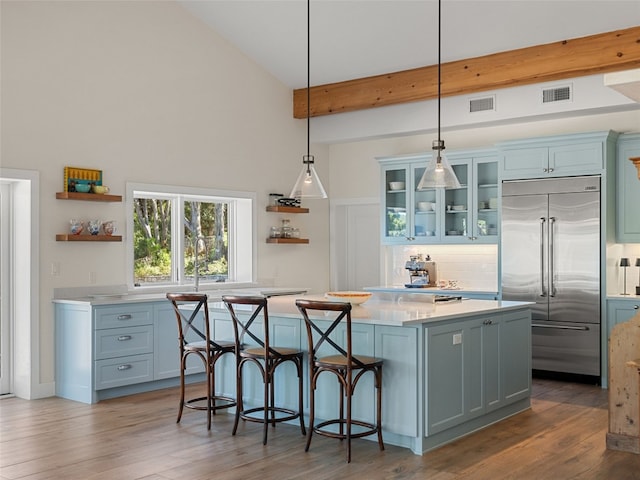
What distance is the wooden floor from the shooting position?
4.23m

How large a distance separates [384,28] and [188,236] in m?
3.09

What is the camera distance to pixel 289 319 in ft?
17.5

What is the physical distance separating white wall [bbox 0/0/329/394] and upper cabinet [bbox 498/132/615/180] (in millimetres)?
2842

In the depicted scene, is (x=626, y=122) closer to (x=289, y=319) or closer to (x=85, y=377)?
(x=289, y=319)

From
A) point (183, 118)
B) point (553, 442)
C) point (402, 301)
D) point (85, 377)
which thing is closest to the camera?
point (553, 442)

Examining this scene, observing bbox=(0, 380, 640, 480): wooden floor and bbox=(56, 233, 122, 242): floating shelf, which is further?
bbox=(56, 233, 122, 242): floating shelf

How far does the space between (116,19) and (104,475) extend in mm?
4560

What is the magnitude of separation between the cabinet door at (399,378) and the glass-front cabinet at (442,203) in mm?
3394

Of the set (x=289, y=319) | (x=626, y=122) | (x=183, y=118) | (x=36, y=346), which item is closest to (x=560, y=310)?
(x=626, y=122)

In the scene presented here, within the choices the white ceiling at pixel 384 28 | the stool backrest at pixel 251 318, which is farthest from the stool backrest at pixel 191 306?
the white ceiling at pixel 384 28

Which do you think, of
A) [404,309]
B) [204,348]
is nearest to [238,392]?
[204,348]

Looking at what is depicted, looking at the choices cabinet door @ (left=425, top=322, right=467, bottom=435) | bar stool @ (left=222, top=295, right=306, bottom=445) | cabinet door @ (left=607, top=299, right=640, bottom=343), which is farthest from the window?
cabinet door @ (left=607, top=299, right=640, bottom=343)

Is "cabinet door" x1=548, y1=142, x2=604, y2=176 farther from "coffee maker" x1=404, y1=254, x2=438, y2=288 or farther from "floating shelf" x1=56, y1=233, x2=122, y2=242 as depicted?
"floating shelf" x1=56, y1=233, x2=122, y2=242

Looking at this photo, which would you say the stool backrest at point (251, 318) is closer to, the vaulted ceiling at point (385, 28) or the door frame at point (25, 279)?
the door frame at point (25, 279)
